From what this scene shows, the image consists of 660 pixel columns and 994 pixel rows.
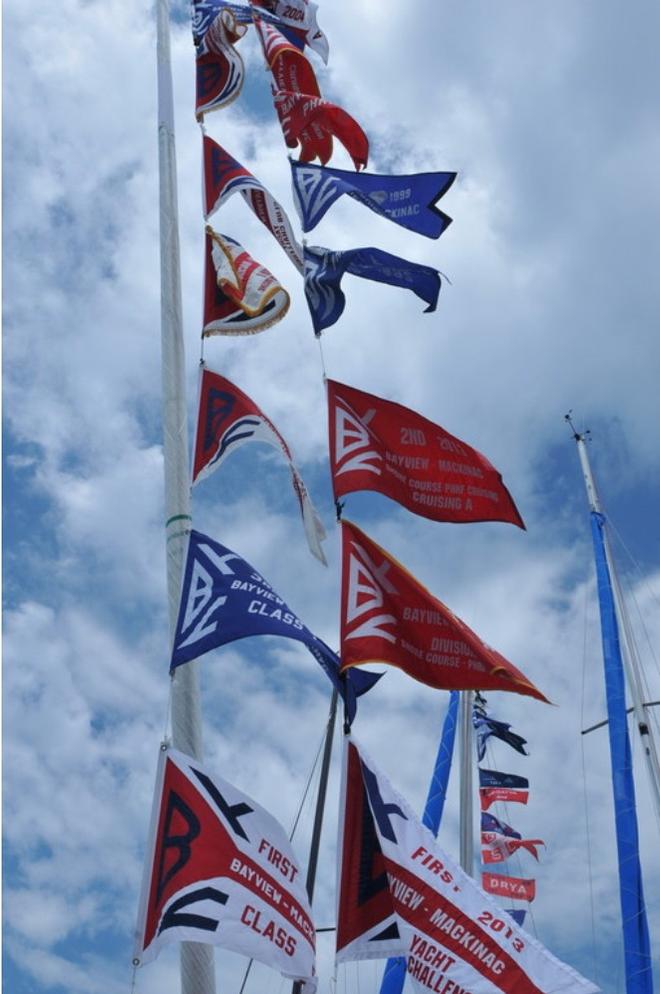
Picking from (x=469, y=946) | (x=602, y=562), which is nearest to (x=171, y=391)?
(x=469, y=946)

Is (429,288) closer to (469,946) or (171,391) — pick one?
(171,391)

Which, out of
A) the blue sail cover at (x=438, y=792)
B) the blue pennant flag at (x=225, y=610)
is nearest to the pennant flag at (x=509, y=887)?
the blue sail cover at (x=438, y=792)

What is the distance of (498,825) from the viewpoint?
38719 mm

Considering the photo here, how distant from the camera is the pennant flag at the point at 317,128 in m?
15.7

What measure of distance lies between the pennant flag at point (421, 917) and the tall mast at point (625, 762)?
13.1 m

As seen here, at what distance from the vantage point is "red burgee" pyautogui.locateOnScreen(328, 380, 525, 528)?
1253 centimetres

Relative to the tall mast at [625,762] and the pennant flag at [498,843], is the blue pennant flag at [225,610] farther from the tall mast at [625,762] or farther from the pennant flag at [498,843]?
the pennant flag at [498,843]

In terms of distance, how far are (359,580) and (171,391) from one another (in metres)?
2.84

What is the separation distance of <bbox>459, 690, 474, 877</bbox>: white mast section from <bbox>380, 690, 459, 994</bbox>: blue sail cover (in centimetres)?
72

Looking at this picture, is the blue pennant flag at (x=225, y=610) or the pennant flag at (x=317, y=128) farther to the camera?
the pennant flag at (x=317, y=128)

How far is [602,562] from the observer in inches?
1193

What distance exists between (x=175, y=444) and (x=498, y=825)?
104 feet

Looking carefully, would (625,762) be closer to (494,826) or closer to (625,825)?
(625,825)

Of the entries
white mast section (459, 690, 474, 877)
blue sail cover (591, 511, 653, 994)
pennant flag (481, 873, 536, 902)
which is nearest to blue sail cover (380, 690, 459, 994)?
white mast section (459, 690, 474, 877)
